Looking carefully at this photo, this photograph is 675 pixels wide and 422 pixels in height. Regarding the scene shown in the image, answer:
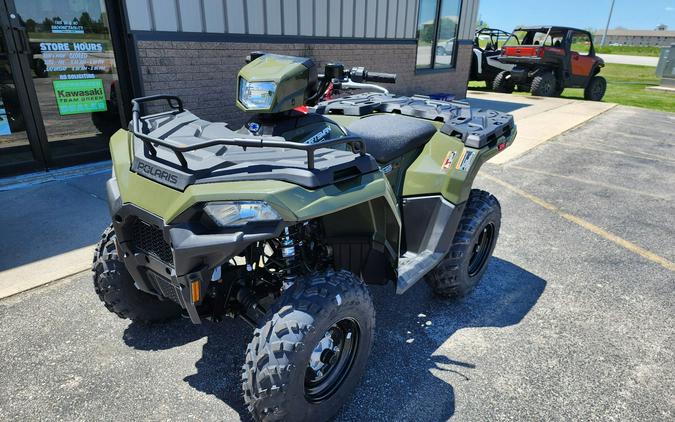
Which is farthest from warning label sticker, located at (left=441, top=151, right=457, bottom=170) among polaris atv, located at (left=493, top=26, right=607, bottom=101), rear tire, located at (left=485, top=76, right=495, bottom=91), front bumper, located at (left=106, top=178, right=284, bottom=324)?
rear tire, located at (left=485, top=76, right=495, bottom=91)

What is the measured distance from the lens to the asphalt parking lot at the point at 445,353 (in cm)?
222

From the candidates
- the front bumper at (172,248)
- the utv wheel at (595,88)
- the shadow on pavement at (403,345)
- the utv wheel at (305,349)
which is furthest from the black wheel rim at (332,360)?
the utv wheel at (595,88)

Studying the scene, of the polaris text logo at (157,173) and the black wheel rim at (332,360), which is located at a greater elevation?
the polaris text logo at (157,173)

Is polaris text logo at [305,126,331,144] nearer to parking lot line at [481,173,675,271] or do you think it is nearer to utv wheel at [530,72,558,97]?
parking lot line at [481,173,675,271]

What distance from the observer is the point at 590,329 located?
295 centimetres

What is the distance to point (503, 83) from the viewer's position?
16.7m

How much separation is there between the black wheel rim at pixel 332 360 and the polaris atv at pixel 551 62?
15.7m

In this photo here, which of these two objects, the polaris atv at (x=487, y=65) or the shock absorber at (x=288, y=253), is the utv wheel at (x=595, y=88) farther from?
the shock absorber at (x=288, y=253)

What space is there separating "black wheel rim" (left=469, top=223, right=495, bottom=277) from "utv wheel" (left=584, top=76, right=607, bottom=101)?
15613 mm

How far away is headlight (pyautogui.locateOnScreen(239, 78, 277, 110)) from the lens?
6.87ft

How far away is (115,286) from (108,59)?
13.6ft

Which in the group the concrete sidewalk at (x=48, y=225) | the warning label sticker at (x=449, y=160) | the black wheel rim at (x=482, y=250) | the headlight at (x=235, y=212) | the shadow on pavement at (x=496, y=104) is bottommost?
the shadow on pavement at (x=496, y=104)

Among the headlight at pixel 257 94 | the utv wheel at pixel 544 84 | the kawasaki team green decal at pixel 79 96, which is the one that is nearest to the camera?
the headlight at pixel 257 94

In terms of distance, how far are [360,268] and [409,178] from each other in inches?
30.3
